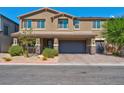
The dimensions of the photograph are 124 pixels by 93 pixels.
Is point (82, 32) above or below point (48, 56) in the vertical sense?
above

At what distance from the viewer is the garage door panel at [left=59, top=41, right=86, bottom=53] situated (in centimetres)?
4050

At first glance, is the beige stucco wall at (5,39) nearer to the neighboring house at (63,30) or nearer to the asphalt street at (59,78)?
the neighboring house at (63,30)

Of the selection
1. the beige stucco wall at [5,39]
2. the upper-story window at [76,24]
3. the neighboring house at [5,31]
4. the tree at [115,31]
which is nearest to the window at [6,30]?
the neighboring house at [5,31]

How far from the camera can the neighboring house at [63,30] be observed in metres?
36.3

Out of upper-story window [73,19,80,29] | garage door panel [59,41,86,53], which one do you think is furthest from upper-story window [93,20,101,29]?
garage door panel [59,41,86,53]

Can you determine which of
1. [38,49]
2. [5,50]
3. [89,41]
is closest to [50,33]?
[38,49]

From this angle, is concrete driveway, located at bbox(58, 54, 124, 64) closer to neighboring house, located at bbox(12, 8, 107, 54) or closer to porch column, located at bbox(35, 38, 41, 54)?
neighboring house, located at bbox(12, 8, 107, 54)

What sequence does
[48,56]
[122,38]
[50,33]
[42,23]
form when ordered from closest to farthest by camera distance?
[48,56]
[122,38]
[50,33]
[42,23]

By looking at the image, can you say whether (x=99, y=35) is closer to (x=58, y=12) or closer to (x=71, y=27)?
(x=71, y=27)

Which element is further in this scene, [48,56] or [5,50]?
[5,50]

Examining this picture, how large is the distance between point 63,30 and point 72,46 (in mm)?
3687

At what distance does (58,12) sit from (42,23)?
115 inches

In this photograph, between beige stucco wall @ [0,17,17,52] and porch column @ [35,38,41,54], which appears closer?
porch column @ [35,38,41,54]

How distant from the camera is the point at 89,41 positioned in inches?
1478
